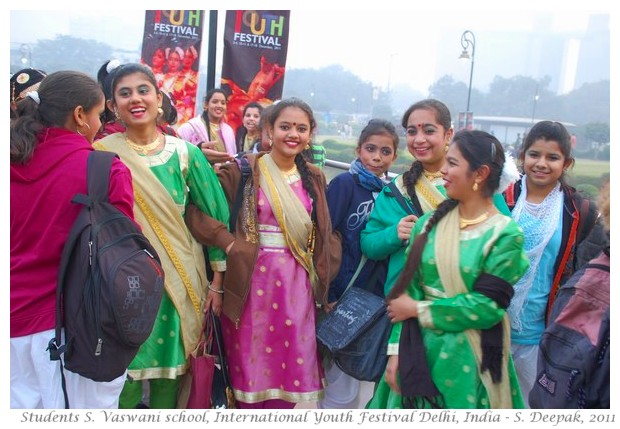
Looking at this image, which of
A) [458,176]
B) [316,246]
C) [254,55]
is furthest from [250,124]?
[458,176]

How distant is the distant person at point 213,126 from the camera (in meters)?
5.46

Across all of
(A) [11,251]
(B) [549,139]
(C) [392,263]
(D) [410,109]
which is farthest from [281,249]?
(B) [549,139]

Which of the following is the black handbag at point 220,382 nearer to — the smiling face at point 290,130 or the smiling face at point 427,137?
the smiling face at point 290,130

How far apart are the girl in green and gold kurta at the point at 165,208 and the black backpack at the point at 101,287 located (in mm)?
591

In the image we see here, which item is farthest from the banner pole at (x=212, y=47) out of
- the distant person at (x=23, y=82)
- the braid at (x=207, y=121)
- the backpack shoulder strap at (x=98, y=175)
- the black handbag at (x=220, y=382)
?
the backpack shoulder strap at (x=98, y=175)

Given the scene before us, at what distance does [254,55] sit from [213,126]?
93 centimetres

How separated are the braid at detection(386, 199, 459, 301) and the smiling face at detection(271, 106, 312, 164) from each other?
0.80 m

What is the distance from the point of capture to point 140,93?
2383 mm

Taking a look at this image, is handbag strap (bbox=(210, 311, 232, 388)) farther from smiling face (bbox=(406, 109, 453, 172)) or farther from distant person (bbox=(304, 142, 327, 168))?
smiling face (bbox=(406, 109, 453, 172))

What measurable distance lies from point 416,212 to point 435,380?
0.76 metres

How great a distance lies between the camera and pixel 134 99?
236cm

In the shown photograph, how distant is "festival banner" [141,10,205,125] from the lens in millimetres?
5815

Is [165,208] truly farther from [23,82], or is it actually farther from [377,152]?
[377,152]

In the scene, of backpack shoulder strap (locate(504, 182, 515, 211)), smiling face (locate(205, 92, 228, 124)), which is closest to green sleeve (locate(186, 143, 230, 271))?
backpack shoulder strap (locate(504, 182, 515, 211))
